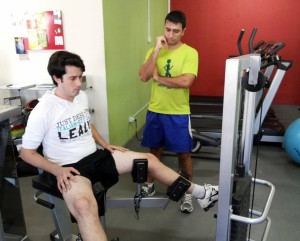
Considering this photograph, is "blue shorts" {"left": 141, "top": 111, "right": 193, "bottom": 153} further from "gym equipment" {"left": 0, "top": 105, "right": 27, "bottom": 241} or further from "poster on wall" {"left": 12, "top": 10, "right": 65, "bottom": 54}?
"poster on wall" {"left": 12, "top": 10, "right": 65, "bottom": 54}

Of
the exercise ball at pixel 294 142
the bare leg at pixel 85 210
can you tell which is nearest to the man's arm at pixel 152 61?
the bare leg at pixel 85 210

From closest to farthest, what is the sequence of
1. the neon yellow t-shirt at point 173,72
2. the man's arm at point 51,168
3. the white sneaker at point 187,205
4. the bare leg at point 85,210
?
the bare leg at point 85,210, the man's arm at point 51,168, the neon yellow t-shirt at point 173,72, the white sneaker at point 187,205

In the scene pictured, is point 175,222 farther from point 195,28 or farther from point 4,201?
point 195,28

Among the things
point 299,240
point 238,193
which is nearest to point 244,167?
point 238,193

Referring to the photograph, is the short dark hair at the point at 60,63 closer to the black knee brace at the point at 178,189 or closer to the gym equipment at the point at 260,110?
the black knee brace at the point at 178,189

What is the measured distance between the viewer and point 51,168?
1.54 meters

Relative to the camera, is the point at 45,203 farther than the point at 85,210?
Yes

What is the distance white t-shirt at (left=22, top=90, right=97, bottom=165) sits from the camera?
156cm

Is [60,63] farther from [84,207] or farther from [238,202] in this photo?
[238,202]

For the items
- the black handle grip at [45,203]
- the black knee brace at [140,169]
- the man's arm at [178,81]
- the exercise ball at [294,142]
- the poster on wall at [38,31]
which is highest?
the poster on wall at [38,31]

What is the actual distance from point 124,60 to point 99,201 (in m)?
2.19

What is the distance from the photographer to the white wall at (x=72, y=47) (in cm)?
281

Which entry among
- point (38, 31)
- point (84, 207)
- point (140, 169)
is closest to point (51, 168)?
point (84, 207)

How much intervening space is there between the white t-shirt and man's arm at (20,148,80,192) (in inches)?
1.5
